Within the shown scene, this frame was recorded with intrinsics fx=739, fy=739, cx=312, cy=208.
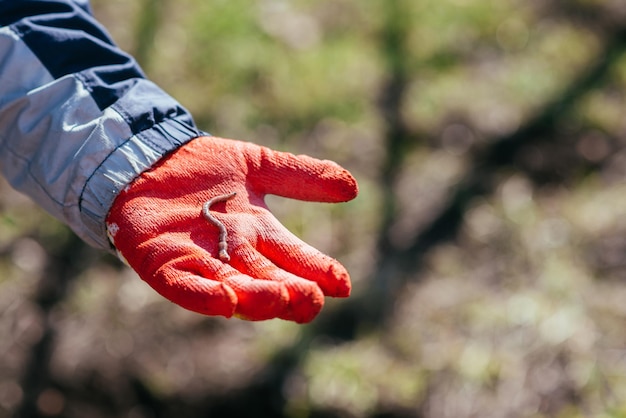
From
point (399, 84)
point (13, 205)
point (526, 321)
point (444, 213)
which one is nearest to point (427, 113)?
point (399, 84)

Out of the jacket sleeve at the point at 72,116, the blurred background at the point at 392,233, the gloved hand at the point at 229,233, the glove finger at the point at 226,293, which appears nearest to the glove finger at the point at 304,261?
the gloved hand at the point at 229,233

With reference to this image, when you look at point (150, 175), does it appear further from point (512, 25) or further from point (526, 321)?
point (512, 25)

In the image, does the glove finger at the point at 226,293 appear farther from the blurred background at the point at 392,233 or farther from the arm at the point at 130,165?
the blurred background at the point at 392,233

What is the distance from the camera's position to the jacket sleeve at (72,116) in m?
1.55

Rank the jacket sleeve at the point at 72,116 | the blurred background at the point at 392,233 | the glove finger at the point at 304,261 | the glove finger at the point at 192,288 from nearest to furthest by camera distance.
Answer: the glove finger at the point at 192,288
the glove finger at the point at 304,261
the jacket sleeve at the point at 72,116
the blurred background at the point at 392,233

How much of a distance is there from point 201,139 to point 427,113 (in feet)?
6.24

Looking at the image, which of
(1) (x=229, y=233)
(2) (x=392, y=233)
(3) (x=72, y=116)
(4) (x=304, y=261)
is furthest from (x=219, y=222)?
(2) (x=392, y=233)

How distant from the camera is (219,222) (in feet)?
5.01

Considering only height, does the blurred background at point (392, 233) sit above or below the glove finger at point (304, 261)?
below

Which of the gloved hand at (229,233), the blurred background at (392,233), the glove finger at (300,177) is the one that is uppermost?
the glove finger at (300,177)

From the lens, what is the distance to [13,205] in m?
2.96

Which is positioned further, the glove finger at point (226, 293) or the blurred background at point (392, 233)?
the blurred background at point (392, 233)

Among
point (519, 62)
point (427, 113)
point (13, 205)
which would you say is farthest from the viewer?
point (519, 62)

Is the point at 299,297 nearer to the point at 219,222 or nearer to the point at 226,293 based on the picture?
the point at 226,293
